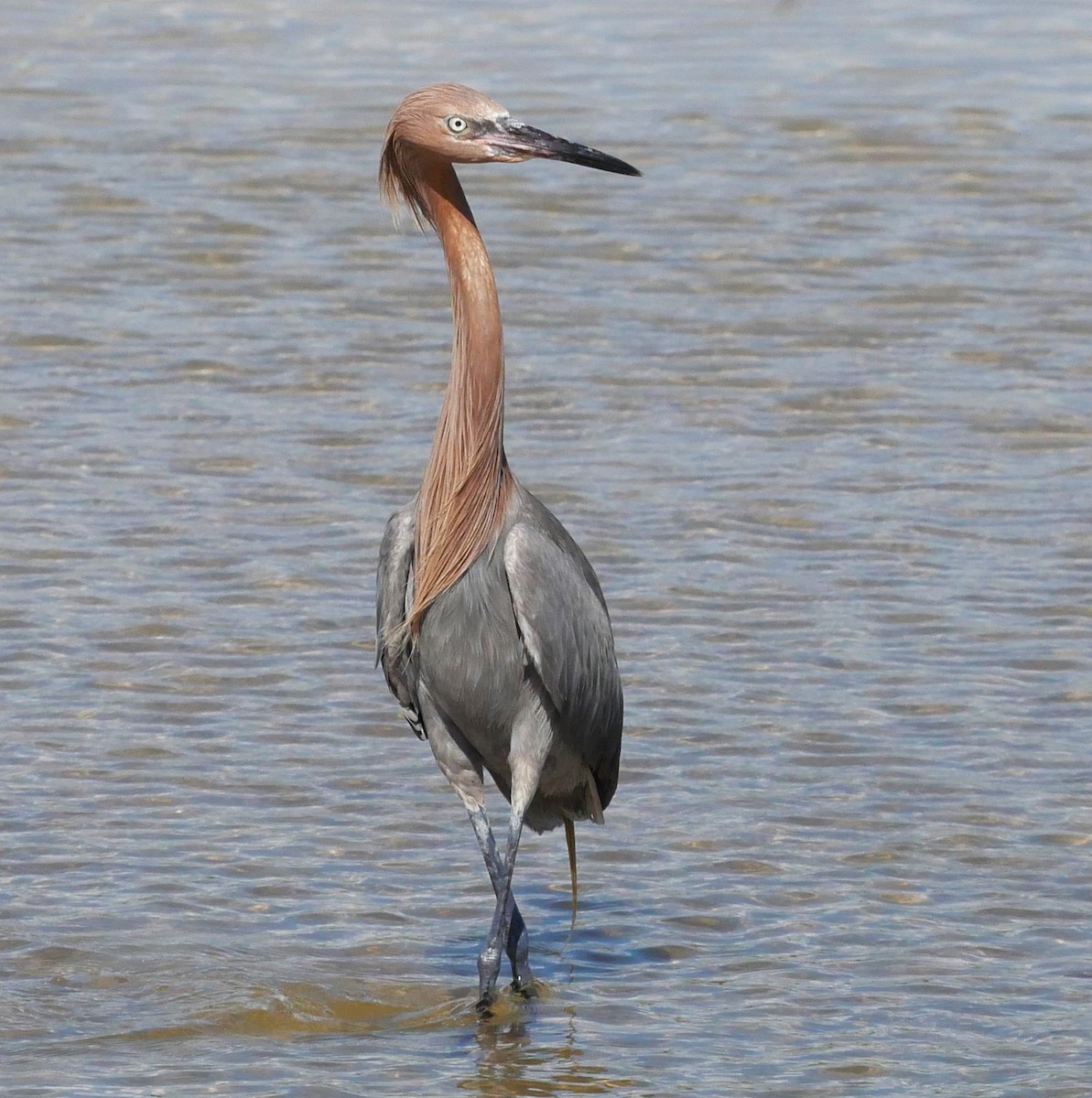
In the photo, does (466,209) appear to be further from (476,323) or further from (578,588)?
(578,588)

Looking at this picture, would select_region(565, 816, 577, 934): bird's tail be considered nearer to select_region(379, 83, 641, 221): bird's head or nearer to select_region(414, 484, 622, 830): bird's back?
select_region(414, 484, 622, 830): bird's back

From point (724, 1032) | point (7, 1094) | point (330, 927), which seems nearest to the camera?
point (7, 1094)

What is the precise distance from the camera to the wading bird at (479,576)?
20.9 ft

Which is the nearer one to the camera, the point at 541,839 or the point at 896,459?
the point at 541,839

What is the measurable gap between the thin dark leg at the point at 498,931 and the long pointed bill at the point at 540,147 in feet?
5.57

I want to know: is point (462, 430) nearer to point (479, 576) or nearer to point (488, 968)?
point (479, 576)

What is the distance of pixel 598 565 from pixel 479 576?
3214 mm

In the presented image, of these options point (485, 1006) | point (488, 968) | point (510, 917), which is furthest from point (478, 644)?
point (485, 1006)

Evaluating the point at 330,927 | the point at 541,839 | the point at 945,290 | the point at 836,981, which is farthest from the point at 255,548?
the point at 945,290

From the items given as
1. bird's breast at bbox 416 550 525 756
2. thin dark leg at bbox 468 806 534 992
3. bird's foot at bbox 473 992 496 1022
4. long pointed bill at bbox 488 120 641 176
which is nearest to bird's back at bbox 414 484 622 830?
bird's breast at bbox 416 550 525 756

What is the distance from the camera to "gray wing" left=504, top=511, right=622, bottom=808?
6.31 m

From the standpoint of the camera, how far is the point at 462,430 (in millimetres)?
6516

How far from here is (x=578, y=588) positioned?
652 centimetres

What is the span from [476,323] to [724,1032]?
76.6 inches
